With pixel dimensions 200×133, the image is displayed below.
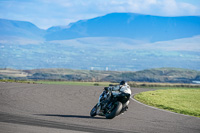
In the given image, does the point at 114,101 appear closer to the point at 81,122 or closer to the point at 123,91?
the point at 123,91

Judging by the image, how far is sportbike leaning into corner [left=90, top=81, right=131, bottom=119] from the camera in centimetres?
1549

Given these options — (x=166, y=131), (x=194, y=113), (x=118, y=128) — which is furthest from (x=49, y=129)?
(x=194, y=113)

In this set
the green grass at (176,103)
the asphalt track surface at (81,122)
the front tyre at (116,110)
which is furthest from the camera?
the green grass at (176,103)

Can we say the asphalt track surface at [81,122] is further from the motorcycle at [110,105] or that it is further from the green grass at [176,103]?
the green grass at [176,103]

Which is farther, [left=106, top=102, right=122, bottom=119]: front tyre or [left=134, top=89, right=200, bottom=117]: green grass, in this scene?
[left=134, top=89, right=200, bottom=117]: green grass

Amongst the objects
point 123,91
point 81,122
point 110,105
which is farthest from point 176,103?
point 81,122

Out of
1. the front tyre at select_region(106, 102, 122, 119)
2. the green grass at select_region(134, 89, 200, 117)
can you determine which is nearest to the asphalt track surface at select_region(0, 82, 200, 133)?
the front tyre at select_region(106, 102, 122, 119)

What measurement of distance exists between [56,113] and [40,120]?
2.54 m

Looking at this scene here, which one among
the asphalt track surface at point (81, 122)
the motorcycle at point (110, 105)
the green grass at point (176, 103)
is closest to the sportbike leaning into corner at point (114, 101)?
the motorcycle at point (110, 105)

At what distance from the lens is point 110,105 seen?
15.9 metres

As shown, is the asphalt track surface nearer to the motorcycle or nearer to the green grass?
the motorcycle

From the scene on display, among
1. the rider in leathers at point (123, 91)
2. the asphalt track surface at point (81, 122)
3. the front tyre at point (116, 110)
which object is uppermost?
the rider in leathers at point (123, 91)

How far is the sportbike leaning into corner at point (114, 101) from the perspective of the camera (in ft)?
50.8

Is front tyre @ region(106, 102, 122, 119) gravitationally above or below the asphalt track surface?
above
